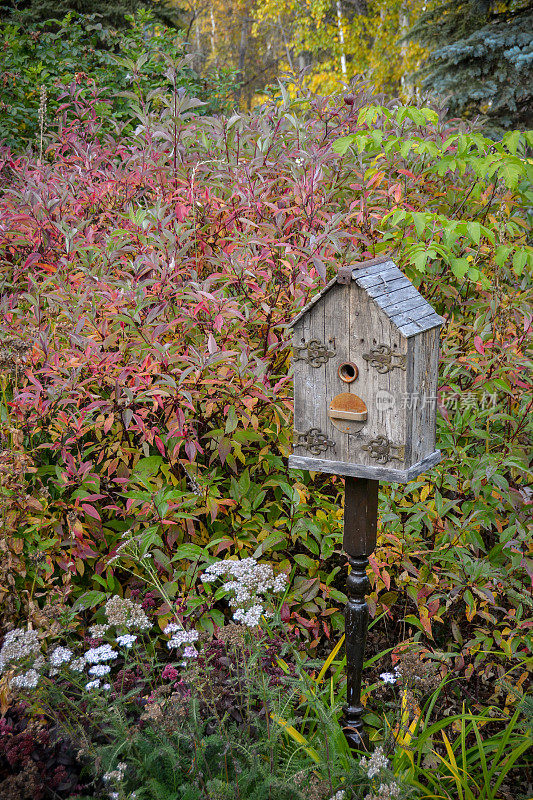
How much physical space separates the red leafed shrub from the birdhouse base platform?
450mm

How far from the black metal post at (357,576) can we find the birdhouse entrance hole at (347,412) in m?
0.18

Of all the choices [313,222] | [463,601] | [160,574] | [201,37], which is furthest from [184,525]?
[201,37]

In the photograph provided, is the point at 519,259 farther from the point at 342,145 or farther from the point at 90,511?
the point at 90,511

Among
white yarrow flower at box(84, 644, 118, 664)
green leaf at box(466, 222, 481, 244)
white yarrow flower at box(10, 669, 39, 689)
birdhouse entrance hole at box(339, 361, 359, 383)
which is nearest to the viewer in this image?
white yarrow flower at box(10, 669, 39, 689)

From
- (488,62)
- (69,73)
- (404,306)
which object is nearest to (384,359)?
(404,306)

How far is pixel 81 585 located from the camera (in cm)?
261

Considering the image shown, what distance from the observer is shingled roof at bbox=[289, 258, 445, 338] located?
1.85m

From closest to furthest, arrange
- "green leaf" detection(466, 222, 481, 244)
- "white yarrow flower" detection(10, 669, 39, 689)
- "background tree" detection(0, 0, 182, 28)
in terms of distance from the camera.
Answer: "white yarrow flower" detection(10, 669, 39, 689), "green leaf" detection(466, 222, 481, 244), "background tree" detection(0, 0, 182, 28)

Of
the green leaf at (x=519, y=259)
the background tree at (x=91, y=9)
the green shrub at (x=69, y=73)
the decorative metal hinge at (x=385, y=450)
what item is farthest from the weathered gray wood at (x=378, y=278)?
the background tree at (x=91, y=9)

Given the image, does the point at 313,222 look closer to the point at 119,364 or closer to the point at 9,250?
the point at 119,364

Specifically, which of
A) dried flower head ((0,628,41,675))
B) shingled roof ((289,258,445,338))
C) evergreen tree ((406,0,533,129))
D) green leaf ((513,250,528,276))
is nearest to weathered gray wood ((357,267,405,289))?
shingled roof ((289,258,445,338))

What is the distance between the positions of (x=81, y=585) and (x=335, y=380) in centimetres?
137

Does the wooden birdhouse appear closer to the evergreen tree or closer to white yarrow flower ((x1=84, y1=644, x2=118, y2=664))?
white yarrow flower ((x1=84, y1=644, x2=118, y2=664))

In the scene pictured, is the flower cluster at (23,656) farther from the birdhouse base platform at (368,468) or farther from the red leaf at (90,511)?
the birdhouse base platform at (368,468)
